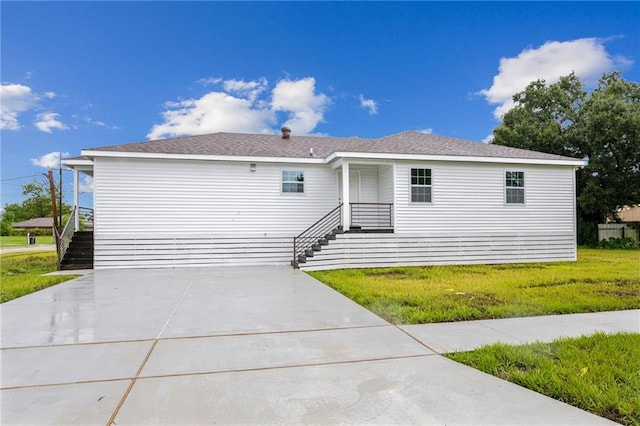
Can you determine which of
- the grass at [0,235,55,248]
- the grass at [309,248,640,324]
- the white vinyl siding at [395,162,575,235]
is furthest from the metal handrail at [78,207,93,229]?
the grass at [0,235,55,248]

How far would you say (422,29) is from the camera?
15.7 meters

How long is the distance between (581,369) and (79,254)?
1352cm

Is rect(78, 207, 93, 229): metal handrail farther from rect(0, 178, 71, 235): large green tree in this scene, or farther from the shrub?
rect(0, 178, 71, 235): large green tree

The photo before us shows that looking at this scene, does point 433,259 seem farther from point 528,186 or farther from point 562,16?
point 562,16

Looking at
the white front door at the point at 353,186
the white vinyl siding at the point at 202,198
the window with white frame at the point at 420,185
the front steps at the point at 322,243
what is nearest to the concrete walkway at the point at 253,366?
the front steps at the point at 322,243

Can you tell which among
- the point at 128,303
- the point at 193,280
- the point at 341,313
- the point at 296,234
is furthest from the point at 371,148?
the point at 128,303

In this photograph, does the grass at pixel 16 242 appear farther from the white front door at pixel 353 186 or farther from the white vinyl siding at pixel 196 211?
the white front door at pixel 353 186

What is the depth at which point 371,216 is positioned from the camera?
13.5 m

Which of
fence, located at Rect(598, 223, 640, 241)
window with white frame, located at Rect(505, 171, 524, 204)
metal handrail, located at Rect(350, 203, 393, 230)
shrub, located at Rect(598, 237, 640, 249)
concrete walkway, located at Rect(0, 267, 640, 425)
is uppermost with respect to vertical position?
window with white frame, located at Rect(505, 171, 524, 204)

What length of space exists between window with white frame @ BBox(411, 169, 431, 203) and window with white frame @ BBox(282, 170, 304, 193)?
388cm

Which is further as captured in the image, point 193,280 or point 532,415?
point 193,280

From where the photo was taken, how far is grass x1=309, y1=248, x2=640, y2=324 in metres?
5.42

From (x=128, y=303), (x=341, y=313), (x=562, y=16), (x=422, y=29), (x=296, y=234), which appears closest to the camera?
(x=341, y=313)

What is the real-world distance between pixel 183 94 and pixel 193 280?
1451cm
